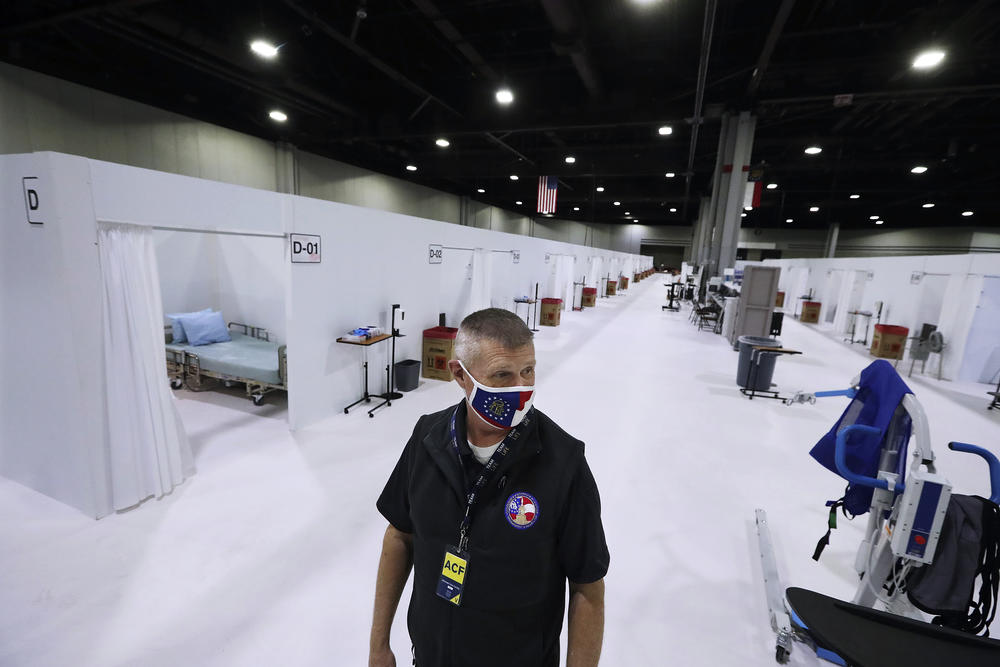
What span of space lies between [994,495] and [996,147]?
14.2m

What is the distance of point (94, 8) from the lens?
538 centimetres

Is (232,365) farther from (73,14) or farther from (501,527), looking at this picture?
(501,527)

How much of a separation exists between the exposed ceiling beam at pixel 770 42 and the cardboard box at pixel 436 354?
5.83 metres

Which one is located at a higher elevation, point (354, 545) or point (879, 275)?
point (879, 275)

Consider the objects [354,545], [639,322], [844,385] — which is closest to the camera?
[354,545]

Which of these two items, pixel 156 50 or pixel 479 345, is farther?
pixel 156 50

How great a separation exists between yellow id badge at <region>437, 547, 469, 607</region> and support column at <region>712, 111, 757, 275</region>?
10247 mm

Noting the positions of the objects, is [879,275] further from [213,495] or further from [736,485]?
[213,495]

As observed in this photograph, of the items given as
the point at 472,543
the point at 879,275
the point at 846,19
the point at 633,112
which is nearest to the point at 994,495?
the point at 472,543

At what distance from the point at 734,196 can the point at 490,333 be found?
1057cm

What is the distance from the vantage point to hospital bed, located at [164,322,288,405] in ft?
16.5

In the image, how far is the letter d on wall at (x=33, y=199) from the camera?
2752 millimetres

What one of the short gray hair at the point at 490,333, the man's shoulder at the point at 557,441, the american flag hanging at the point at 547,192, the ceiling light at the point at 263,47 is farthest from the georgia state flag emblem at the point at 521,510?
the american flag hanging at the point at 547,192

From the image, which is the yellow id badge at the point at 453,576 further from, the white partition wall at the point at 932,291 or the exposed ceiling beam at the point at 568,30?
the white partition wall at the point at 932,291
